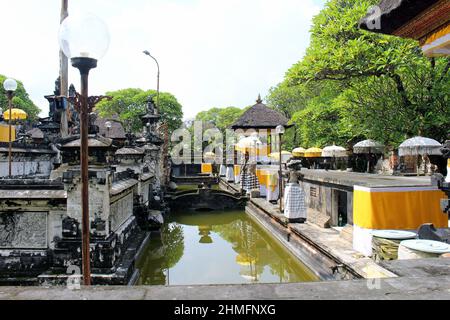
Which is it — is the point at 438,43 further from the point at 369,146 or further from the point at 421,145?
the point at 369,146

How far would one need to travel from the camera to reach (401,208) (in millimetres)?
7562

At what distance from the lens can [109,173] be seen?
21.9ft

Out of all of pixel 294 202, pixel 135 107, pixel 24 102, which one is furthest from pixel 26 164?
pixel 24 102

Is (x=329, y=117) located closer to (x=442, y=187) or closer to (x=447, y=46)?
(x=442, y=187)

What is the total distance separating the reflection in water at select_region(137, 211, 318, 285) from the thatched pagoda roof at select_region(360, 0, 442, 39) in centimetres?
599

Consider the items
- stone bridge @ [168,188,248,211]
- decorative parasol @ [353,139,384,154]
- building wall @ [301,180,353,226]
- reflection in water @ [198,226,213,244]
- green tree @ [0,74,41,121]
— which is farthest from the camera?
green tree @ [0,74,41,121]

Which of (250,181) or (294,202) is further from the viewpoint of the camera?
(250,181)

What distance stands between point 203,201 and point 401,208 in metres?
12.6

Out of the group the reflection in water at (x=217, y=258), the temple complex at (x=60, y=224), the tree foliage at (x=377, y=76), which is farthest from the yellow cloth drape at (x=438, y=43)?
the tree foliage at (x=377, y=76)

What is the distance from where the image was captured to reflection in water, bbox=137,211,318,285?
917cm

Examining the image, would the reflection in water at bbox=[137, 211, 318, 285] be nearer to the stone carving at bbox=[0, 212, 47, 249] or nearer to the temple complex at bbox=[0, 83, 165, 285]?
the temple complex at bbox=[0, 83, 165, 285]

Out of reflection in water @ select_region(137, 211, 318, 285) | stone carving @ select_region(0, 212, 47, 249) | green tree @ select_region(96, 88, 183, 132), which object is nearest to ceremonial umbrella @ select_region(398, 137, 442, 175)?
reflection in water @ select_region(137, 211, 318, 285)

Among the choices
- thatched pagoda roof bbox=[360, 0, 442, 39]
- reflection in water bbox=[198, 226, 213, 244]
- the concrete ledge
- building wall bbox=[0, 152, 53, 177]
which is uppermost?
thatched pagoda roof bbox=[360, 0, 442, 39]

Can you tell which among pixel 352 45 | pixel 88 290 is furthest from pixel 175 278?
pixel 352 45
